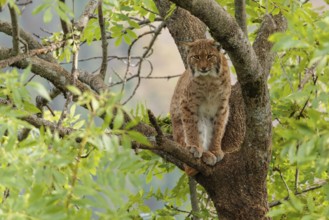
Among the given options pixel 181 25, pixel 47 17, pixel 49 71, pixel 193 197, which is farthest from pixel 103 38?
pixel 47 17

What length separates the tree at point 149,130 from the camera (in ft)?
8.71

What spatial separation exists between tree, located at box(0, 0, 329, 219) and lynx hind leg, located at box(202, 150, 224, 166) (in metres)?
0.06

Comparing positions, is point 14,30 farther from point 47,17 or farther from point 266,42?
point 266,42

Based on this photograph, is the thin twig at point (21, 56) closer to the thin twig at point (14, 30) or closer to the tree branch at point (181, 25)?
the thin twig at point (14, 30)

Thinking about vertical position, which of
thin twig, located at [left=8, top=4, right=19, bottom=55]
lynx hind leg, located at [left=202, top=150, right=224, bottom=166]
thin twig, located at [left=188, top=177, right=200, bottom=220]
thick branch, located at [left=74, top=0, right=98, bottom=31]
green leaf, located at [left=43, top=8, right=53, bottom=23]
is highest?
thick branch, located at [left=74, top=0, right=98, bottom=31]

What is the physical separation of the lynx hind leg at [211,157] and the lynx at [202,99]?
258mm

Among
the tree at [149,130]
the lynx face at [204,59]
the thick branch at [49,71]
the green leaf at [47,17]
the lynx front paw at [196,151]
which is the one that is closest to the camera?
the tree at [149,130]

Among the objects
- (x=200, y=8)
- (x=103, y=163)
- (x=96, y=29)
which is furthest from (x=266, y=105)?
(x=103, y=163)

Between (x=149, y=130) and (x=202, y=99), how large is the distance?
1138mm

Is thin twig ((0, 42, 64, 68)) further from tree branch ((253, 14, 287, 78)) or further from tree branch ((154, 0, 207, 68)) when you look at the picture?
tree branch ((253, 14, 287, 78))

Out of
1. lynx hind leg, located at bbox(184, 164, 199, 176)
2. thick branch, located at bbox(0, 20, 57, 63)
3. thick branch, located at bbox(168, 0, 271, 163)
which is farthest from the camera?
thick branch, located at bbox(0, 20, 57, 63)

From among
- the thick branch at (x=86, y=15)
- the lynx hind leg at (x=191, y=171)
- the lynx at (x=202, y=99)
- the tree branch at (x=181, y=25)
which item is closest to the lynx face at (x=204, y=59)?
the lynx at (x=202, y=99)

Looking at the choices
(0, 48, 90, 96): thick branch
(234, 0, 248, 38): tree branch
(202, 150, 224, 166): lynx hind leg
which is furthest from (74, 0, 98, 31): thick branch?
(234, 0, 248, 38): tree branch

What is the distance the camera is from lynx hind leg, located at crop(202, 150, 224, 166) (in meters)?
5.18
